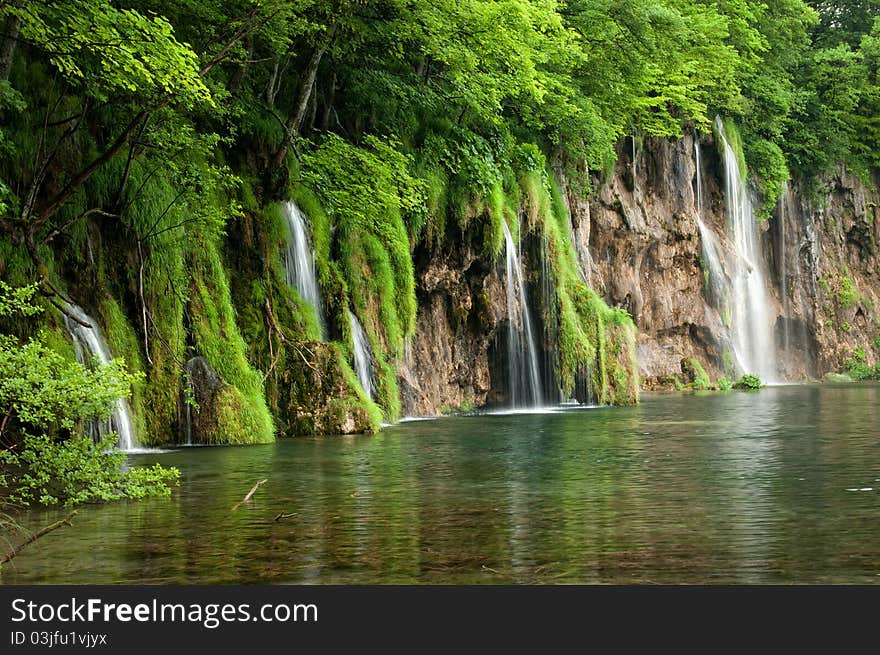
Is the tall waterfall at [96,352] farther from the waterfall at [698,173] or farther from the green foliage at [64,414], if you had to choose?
the waterfall at [698,173]

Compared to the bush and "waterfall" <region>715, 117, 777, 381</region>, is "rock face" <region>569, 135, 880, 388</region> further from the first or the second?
the bush

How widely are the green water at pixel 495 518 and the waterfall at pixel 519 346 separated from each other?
12134 mm

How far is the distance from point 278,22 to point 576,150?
58.5ft

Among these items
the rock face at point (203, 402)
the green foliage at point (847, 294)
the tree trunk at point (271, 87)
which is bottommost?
the rock face at point (203, 402)

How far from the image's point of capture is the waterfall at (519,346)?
1154 inches

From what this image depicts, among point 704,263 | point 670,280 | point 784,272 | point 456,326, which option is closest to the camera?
point 456,326

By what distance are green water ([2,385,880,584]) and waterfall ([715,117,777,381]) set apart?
3288 centimetres

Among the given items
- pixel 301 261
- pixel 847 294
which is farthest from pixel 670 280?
pixel 301 261

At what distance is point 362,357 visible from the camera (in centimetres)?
2219

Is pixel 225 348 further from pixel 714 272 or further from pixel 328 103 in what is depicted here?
pixel 714 272

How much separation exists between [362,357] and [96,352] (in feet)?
24.4

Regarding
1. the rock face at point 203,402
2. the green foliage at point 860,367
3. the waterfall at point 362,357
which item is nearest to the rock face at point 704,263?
the green foliage at point 860,367

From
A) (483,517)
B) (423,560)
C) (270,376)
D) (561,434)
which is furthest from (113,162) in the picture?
(423,560)

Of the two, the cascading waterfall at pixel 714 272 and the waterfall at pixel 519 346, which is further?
the cascading waterfall at pixel 714 272
